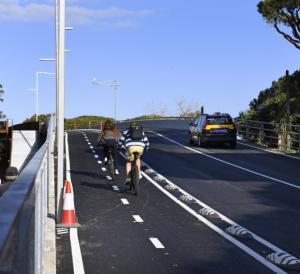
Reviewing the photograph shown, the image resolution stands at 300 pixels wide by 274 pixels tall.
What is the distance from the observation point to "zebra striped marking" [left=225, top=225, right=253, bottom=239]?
9.44 metres

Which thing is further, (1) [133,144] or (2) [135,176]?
(1) [133,144]

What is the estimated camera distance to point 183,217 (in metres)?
11.3

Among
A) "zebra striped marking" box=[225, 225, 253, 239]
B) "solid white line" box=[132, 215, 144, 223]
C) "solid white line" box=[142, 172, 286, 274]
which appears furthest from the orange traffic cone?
"zebra striped marking" box=[225, 225, 253, 239]

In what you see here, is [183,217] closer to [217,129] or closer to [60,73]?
[60,73]

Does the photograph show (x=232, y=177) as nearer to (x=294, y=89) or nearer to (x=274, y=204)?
(x=274, y=204)

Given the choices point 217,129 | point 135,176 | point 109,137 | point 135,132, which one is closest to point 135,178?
point 135,176

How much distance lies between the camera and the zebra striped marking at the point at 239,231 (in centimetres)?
944

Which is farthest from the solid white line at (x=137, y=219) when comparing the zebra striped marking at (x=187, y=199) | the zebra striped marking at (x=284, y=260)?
the zebra striped marking at (x=284, y=260)

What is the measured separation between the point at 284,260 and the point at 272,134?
25902 mm

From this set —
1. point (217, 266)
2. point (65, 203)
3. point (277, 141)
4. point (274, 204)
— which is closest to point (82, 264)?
point (217, 266)

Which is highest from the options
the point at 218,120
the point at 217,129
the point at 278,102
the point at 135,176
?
the point at 278,102

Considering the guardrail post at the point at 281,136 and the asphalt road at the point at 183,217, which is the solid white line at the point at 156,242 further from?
the guardrail post at the point at 281,136

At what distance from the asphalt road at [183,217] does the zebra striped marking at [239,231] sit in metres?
0.15

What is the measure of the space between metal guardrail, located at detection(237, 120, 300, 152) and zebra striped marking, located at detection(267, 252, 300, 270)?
20.5 m
